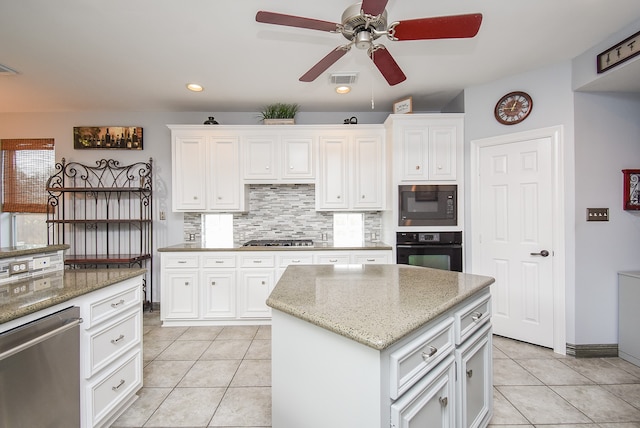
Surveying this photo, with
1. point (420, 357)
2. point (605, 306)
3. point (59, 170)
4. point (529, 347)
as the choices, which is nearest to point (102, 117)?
point (59, 170)

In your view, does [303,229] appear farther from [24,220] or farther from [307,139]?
[24,220]

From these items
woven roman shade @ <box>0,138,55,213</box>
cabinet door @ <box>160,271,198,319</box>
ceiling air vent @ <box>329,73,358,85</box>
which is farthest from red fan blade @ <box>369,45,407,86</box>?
woven roman shade @ <box>0,138,55,213</box>

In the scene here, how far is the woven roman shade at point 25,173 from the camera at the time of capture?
3668mm

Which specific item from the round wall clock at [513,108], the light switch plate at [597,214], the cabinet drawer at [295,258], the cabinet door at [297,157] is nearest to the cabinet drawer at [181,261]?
the cabinet drawer at [295,258]

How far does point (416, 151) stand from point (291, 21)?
2.15m

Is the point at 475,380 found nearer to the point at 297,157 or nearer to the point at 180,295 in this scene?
the point at 297,157

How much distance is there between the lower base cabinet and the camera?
10.3 ft

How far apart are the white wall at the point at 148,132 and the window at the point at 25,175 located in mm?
107

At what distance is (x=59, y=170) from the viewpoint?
368 centimetres

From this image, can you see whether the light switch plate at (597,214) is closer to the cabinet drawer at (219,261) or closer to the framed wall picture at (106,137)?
the cabinet drawer at (219,261)

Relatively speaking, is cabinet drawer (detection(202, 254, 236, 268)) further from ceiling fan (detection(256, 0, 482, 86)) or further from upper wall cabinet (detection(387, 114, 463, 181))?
ceiling fan (detection(256, 0, 482, 86))

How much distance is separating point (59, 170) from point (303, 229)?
11.0 ft

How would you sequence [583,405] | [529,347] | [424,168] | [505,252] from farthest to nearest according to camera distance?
[424,168]
[505,252]
[529,347]
[583,405]

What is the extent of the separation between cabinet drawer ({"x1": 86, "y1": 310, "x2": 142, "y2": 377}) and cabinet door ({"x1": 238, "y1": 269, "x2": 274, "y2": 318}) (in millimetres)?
1327
